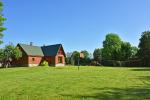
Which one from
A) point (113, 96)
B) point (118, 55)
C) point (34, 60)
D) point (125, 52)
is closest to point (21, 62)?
point (34, 60)

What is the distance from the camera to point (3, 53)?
62.5 meters

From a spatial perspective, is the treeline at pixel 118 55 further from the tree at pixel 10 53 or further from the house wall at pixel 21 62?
the tree at pixel 10 53

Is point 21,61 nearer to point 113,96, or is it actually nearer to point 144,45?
point 144,45

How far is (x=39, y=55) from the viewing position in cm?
6888

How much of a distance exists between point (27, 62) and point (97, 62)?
63.9ft

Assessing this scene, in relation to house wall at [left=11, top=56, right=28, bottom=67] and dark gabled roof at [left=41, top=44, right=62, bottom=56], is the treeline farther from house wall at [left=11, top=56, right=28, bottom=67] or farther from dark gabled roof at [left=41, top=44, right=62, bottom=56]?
house wall at [left=11, top=56, right=28, bottom=67]

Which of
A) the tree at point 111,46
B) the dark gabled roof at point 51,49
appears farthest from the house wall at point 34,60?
the tree at point 111,46

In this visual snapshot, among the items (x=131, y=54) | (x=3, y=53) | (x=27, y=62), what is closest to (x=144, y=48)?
(x=131, y=54)

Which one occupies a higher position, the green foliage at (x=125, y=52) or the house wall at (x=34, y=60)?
the green foliage at (x=125, y=52)

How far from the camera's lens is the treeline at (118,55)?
72231 mm

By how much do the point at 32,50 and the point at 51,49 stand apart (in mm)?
4938

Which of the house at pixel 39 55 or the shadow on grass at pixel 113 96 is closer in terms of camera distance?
the shadow on grass at pixel 113 96

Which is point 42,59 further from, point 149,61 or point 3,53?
point 149,61

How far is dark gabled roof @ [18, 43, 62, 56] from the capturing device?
66.5 meters
